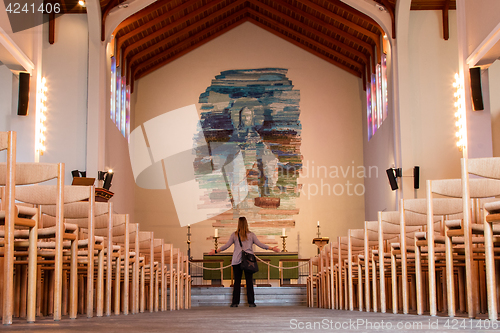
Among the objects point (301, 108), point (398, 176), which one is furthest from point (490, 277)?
point (301, 108)

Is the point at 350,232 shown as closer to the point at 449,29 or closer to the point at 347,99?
the point at 449,29

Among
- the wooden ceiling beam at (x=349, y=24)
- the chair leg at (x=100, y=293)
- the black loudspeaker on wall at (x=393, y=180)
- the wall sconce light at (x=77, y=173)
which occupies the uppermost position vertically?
the wooden ceiling beam at (x=349, y=24)

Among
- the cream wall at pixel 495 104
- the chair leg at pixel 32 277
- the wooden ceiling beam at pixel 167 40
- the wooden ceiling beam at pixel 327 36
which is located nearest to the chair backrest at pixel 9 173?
the chair leg at pixel 32 277

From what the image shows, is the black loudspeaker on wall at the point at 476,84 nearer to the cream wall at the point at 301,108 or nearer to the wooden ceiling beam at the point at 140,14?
the wooden ceiling beam at the point at 140,14

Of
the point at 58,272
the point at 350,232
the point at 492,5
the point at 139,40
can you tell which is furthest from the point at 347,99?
the point at 58,272

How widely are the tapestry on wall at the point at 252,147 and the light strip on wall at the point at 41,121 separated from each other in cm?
527

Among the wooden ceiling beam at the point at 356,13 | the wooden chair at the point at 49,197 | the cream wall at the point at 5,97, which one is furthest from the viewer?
the wooden ceiling beam at the point at 356,13

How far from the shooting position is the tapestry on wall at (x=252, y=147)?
1462 cm

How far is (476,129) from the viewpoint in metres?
7.80

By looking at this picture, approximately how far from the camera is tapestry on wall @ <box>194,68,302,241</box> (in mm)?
14617

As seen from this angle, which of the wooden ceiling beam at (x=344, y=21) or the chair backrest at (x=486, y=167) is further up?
the wooden ceiling beam at (x=344, y=21)

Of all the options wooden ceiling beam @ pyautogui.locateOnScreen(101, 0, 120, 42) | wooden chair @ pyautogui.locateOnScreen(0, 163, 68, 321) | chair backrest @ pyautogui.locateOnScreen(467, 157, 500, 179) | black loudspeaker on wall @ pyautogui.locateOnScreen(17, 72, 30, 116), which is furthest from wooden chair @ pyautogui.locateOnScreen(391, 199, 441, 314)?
wooden ceiling beam @ pyautogui.locateOnScreen(101, 0, 120, 42)

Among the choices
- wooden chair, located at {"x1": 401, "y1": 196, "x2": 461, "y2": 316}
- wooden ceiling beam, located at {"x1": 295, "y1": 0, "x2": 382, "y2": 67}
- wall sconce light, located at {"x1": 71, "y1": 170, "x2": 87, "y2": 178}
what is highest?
wooden ceiling beam, located at {"x1": 295, "y1": 0, "x2": 382, "y2": 67}

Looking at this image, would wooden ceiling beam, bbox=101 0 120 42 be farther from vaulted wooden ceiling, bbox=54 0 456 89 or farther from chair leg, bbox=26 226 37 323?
chair leg, bbox=26 226 37 323
